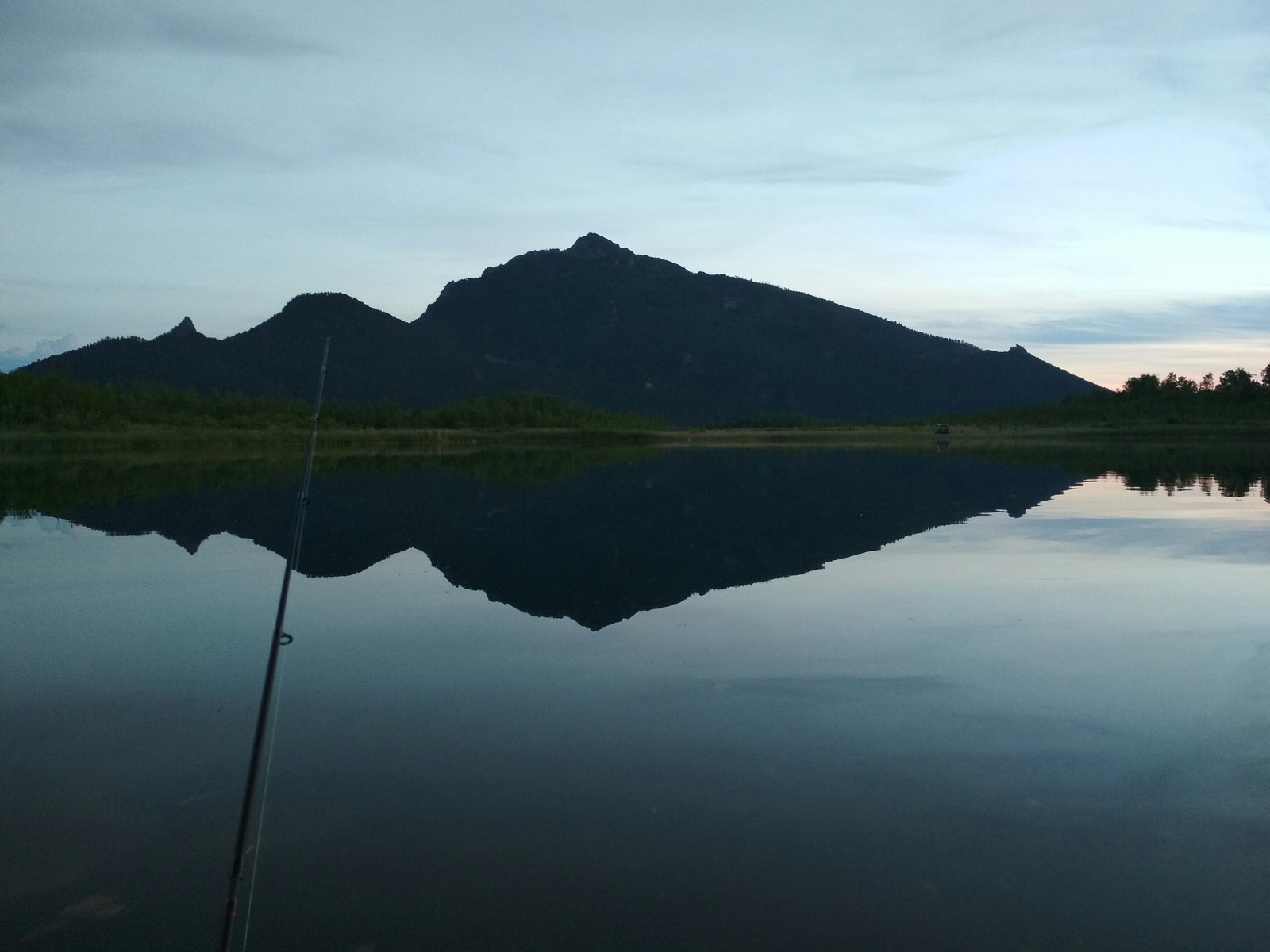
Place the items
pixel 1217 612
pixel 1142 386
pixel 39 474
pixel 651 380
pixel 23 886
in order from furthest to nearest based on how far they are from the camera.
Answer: pixel 651 380 → pixel 1142 386 → pixel 39 474 → pixel 1217 612 → pixel 23 886

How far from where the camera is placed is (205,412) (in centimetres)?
8669

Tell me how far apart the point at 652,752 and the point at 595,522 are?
15252mm

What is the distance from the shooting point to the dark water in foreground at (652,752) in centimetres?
514

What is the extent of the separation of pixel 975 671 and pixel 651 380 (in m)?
185

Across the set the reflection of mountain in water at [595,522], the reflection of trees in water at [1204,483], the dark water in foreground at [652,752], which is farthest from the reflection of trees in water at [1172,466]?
the dark water in foreground at [652,752]

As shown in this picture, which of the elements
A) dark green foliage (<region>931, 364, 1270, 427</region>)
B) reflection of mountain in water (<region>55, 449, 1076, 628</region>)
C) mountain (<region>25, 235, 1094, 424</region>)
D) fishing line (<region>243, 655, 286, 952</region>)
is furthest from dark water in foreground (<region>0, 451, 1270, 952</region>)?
dark green foliage (<region>931, 364, 1270, 427</region>)

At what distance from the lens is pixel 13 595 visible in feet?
44.2

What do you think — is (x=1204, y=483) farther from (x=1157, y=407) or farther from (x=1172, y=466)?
(x=1157, y=407)

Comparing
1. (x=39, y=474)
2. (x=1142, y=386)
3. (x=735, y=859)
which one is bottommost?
(x=39, y=474)

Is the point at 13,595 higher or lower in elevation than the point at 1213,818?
lower

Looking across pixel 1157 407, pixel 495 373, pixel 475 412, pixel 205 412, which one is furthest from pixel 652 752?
pixel 495 373

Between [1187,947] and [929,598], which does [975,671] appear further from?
[1187,947]

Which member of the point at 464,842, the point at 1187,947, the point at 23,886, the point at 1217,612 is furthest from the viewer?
the point at 1217,612

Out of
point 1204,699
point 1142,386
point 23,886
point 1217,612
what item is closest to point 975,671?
point 1204,699
